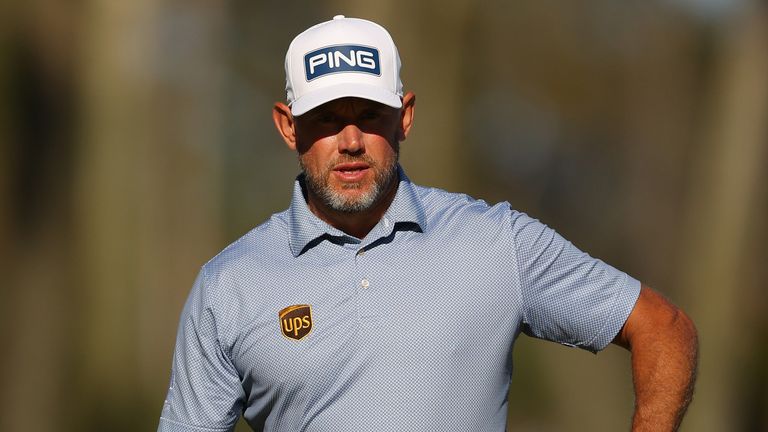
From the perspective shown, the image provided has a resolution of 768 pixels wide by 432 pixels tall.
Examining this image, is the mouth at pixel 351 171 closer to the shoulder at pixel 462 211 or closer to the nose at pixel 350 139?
the nose at pixel 350 139

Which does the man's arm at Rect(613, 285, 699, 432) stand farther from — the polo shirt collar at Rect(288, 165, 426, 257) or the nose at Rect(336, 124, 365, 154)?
the nose at Rect(336, 124, 365, 154)

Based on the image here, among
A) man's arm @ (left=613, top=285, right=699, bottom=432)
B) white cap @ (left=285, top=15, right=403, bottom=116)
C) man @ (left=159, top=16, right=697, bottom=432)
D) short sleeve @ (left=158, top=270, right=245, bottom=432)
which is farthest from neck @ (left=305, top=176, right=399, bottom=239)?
man's arm @ (left=613, top=285, right=699, bottom=432)

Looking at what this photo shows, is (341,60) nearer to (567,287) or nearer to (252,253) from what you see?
(252,253)

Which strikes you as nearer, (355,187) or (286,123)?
(355,187)

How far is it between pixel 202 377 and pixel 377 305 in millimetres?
454

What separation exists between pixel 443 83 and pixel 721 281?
7.65 ft

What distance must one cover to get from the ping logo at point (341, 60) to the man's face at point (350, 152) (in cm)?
8

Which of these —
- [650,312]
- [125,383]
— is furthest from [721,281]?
[650,312]

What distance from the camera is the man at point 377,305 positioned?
9.63ft

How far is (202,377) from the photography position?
307cm

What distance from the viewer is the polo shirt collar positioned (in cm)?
307

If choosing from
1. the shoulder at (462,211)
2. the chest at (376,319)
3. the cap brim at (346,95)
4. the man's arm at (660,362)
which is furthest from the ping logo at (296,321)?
the man's arm at (660,362)

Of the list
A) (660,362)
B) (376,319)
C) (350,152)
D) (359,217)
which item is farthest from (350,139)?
(660,362)

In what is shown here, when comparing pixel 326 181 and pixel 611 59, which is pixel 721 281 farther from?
pixel 326 181
